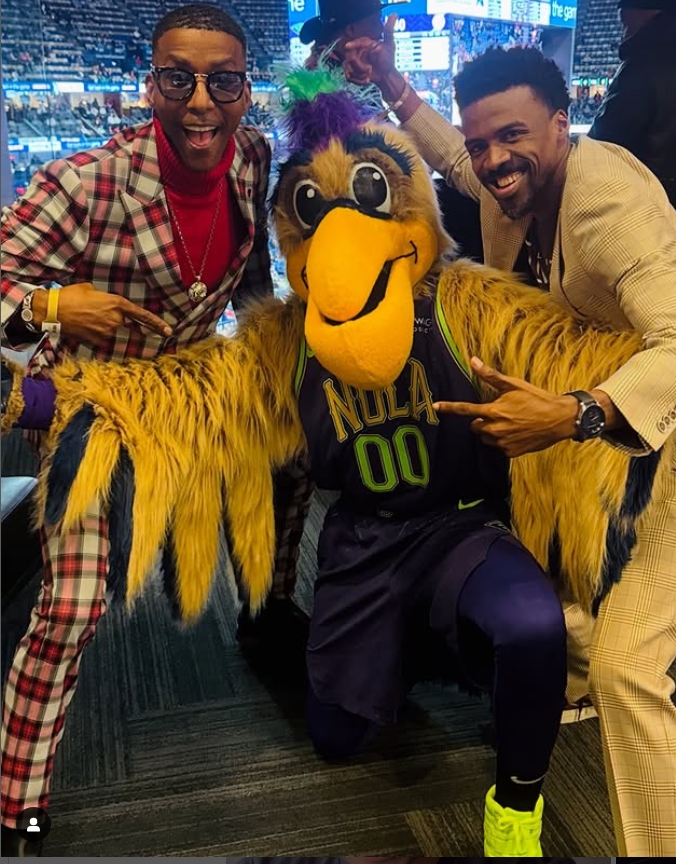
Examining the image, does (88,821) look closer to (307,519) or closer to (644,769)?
(307,519)

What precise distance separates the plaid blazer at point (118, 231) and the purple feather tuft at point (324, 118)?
0.07 metres

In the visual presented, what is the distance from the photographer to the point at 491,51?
106 cm

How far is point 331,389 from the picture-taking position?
3.84ft

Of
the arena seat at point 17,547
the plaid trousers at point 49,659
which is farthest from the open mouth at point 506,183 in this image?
the arena seat at point 17,547

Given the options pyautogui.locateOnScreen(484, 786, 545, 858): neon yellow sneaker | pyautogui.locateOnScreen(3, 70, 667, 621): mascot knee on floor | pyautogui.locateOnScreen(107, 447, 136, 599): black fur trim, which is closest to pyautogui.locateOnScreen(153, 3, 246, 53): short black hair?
pyautogui.locateOnScreen(3, 70, 667, 621): mascot knee on floor

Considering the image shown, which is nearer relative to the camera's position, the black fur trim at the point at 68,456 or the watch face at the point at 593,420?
the watch face at the point at 593,420

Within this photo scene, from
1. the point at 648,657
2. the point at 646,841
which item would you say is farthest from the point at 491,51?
the point at 646,841

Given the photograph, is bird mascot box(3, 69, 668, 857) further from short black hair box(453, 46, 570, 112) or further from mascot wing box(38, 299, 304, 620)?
short black hair box(453, 46, 570, 112)

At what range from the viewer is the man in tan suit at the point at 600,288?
1021mm

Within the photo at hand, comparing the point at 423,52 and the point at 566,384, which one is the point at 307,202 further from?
the point at 566,384

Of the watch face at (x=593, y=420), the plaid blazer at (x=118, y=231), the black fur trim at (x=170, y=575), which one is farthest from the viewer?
the black fur trim at (x=170, y=575)

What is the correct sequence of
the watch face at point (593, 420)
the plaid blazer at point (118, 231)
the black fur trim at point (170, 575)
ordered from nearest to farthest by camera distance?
1. the watch face at point (593, 420)
2. the plaid blazer at point (118, 231)
3. the black fur trim at point (170, 575)

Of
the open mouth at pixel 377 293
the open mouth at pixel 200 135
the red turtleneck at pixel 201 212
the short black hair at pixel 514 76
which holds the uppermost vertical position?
the short black hair at pixel 514 76

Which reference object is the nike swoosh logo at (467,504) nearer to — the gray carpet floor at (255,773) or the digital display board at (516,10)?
the gray carpet floor at (255,773)
